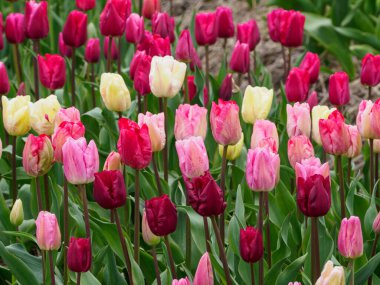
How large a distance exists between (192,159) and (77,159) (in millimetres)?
294

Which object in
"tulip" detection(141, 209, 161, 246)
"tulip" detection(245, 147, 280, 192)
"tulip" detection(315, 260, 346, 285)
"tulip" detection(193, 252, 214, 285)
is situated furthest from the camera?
"tulip" detection(141, 209, 161, 246)

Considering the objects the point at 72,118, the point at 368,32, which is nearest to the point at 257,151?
the point at 72,118

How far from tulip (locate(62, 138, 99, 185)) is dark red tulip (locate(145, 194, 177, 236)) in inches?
9.1

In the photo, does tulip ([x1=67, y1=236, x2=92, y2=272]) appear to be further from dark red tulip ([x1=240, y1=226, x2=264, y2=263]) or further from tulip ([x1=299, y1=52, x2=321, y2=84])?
tulip ([x1=299, y1=52, x2=321, y2=84])

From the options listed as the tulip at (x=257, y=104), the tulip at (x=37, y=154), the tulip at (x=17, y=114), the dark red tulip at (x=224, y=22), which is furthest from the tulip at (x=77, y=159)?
the dark red tulip at (x=224, y=22)

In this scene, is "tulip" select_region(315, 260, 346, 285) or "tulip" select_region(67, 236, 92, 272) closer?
"tulip" select_region(315, 260, 346, 285)

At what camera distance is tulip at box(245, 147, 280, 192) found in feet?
7.57

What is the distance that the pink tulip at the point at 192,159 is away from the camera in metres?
2.37

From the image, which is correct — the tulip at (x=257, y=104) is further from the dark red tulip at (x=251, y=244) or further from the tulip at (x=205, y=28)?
the dark red tulip at (x=251, y=244)

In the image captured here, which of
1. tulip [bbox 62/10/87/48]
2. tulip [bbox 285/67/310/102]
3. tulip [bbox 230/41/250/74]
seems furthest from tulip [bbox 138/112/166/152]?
tulip [bbox 62/10/87/48]

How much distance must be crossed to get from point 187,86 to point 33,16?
742 mm

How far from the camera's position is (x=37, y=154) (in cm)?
261

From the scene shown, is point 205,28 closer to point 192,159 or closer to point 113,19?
point 113,19

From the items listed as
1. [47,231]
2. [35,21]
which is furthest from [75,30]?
[47,231]
